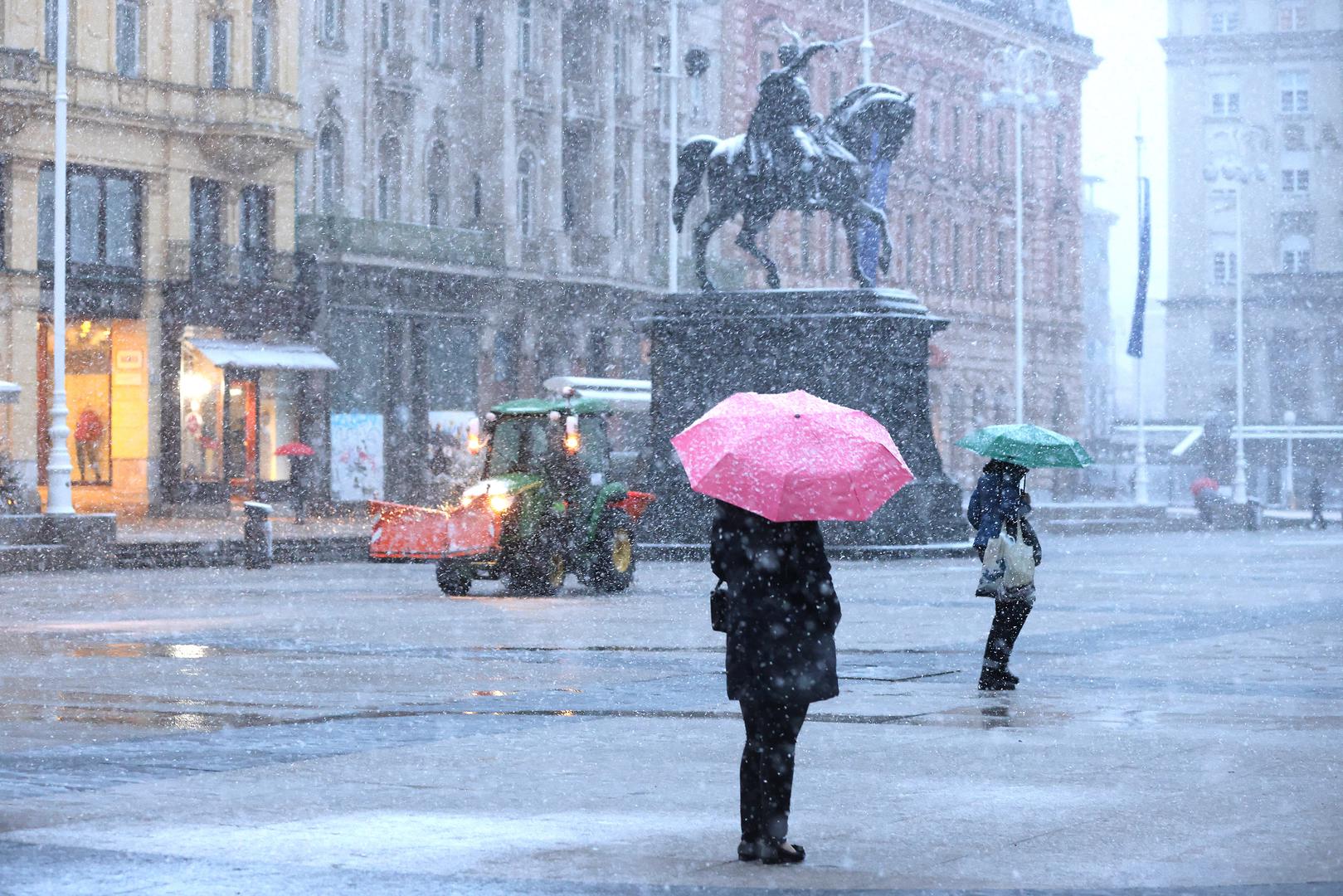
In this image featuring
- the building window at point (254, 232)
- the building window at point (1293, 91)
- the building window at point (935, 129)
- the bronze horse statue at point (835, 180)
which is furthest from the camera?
the building window at point (1293, 91)

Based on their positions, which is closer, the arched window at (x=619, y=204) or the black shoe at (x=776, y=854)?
the black shoe at (x=776, y=854)

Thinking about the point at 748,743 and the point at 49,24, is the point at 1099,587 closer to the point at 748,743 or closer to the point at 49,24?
the point at 748,743

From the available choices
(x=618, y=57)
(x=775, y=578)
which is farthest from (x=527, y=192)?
(x=775, y=578)

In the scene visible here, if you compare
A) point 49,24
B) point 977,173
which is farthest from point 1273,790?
point 977,173

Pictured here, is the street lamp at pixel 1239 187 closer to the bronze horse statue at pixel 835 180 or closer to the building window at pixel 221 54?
the building window at pixel 221 54

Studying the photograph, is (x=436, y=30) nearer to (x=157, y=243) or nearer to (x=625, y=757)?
(x=157, y=243)

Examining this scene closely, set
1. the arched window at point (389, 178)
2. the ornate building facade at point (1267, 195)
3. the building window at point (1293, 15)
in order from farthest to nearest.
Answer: the building window at point (1293, 15), the ornate building facade at point (1267, 195), the arched window at point (389, 178)

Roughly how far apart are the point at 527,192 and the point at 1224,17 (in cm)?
5556

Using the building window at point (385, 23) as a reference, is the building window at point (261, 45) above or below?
below

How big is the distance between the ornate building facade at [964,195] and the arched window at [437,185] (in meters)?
12.5

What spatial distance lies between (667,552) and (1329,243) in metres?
73.4

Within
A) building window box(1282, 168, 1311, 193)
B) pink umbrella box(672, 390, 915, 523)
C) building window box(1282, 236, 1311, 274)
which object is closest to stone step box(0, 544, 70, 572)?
pink umbrella box(672, 390, 915, 523)

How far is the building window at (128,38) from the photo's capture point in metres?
44.8

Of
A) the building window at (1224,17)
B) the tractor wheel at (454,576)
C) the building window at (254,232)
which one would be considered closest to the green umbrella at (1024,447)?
the tractor wheel at (454,576)
